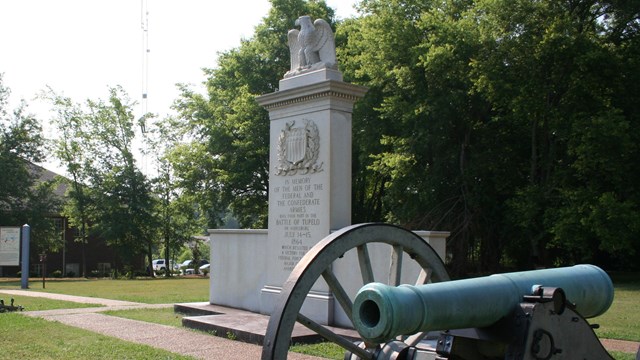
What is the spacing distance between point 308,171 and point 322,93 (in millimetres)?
1320

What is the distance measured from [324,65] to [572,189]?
14344 mm

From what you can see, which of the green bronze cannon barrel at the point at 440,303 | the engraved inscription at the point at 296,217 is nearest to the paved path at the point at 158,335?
the engraved inscription at the point at 296,217

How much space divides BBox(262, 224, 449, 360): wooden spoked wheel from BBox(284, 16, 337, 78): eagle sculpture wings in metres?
6.60

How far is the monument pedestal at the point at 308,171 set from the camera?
11141 mm

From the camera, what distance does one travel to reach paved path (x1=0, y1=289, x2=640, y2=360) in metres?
8.79

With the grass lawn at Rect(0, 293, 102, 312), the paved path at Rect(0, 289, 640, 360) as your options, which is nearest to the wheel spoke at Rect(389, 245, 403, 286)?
the paved path at Rect(0, 289, 640, 360)

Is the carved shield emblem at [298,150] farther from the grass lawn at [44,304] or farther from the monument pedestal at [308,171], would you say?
the grass lawn at [44,304]

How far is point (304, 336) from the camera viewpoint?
9375 millimetres

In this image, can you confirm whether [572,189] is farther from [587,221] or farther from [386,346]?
[386,346]

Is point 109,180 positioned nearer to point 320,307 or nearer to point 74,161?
point 74,161

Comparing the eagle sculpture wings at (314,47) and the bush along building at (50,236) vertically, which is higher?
the eagle sculpture wings at (314,47)

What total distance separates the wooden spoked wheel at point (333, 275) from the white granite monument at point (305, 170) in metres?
5.06

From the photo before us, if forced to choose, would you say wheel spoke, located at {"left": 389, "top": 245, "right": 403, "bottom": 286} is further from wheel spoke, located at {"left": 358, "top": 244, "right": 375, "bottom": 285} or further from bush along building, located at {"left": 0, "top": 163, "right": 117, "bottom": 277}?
bush along building, located at {"left": 0, "top": 163, "right": 117, "bottom": 277}

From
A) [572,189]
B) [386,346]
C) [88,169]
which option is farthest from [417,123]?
[88,169]
